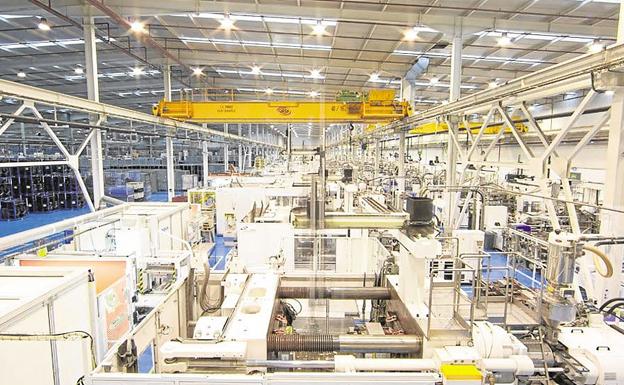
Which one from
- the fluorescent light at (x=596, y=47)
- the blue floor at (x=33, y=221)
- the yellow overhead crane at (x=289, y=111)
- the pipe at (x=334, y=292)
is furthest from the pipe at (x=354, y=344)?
the blue floor at (x=33, y=221)

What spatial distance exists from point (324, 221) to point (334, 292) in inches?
62.1

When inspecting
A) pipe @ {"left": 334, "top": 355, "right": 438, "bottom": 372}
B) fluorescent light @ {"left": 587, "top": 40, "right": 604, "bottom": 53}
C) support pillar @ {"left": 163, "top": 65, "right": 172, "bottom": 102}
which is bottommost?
pipe @ {"left": 334, "top": 355, "right": 438, "bottom": 372}

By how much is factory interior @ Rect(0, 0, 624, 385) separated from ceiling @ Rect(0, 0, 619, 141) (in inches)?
3.2

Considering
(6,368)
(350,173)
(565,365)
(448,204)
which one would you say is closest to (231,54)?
(350,173)

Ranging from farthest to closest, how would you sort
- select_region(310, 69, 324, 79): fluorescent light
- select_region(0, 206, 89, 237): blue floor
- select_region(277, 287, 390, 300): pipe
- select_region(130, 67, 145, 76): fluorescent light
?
select_region(0, 206, 89, 237): blue floor < select_region(310, 69, 324, 79): fluorescent light < select_region(130, 67, 145, 76): fluorescent light < select_region(277, 287, 390, 300): pipe

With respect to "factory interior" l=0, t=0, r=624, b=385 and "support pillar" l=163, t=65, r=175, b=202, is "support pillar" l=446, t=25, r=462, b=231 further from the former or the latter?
"support pillar" l=163, t=65, r=175, b=202

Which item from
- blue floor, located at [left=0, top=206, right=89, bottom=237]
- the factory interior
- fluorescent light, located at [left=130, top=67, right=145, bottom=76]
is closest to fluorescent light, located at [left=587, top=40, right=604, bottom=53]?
the factory interior

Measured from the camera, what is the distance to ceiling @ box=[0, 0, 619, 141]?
28.8 ft

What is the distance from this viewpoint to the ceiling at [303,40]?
28.8 ft

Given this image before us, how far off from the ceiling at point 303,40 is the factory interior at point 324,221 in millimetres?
82

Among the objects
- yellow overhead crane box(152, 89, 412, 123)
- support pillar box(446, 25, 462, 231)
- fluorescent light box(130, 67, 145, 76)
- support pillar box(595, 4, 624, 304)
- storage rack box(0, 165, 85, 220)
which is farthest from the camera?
storage rack box(0, 165, 85, 220)

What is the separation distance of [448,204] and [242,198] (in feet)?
28.3

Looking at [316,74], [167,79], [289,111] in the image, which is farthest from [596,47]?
[167,79]

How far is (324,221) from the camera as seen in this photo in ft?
11.7
